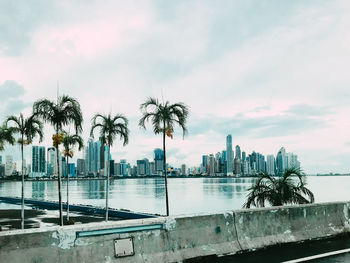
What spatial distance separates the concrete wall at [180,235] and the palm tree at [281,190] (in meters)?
7.82

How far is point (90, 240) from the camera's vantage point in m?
6.76

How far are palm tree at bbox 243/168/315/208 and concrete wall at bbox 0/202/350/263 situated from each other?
7.82 m

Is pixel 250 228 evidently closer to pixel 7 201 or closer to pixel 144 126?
pixel 144 126

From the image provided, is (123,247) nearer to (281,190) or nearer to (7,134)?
(281,190)

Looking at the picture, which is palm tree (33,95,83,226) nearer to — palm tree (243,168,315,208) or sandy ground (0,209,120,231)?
sandy ground (0,209,120,231)

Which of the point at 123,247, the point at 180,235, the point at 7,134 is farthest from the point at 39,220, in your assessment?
the point at 123,247

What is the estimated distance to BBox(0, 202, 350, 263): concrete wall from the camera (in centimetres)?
623

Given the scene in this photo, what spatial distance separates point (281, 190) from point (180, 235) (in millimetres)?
12362

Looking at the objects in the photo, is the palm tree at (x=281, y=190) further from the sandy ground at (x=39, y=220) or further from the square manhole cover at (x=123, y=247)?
the square manhole cover at (x=123, y=247)

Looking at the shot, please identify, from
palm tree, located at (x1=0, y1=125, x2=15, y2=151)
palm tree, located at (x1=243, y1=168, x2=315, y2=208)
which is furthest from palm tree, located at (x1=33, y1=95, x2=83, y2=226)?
palm tree, located at (x1=243, y1=168, x2=315, y2=208)

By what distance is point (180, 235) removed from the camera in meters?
7.90

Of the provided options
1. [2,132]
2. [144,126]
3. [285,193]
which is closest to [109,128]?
[144,126]

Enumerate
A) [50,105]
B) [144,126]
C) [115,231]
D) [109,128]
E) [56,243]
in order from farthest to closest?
[109,128] → [144,126] → [50,105] → [115,231] → [56,243]

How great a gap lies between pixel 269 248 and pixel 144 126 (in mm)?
13663
